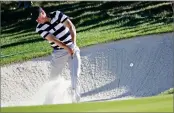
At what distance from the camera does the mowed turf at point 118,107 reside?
2017 millimetres

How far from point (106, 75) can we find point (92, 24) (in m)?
5.49

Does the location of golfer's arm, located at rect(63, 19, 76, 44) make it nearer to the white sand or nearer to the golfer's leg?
the golfer's leg

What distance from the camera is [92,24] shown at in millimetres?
13656

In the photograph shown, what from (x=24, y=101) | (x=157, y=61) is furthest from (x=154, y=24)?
(x=24, y=101)

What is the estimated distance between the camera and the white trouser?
6275 mm

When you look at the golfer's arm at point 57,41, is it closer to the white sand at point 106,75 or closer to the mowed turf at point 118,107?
the white sand at point 106,75

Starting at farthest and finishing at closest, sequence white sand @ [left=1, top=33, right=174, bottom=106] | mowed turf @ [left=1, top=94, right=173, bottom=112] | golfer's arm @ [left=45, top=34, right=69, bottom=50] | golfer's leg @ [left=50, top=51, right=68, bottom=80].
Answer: white sand @ [left=1, top=33, right=174, bottom=106] < golfer's leg @ [left=50, top=51, right=68, bottom=80] < golfer's arm @ [left=45, top=34, right=69, bottom=50] < mowed turf @ [left=1, top=94, right=173, bottom=112]

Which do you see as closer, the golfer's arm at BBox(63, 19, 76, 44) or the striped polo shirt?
the golfer's arm at BBox(63, 19, 76, 44)

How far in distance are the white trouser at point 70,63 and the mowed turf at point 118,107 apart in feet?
13.6

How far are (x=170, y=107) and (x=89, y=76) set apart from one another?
6347 millimetres

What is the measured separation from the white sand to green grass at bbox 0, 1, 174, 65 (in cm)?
71

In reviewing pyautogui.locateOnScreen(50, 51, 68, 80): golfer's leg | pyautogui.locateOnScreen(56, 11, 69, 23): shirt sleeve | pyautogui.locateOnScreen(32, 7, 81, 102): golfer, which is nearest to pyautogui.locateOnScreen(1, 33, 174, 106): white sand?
pyautogui.locateOnScreen(50, 51, 68, 80): golfer's leg

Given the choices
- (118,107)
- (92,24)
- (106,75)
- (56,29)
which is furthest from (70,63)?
(92,24)

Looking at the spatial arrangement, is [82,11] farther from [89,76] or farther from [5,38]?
[89,76]
